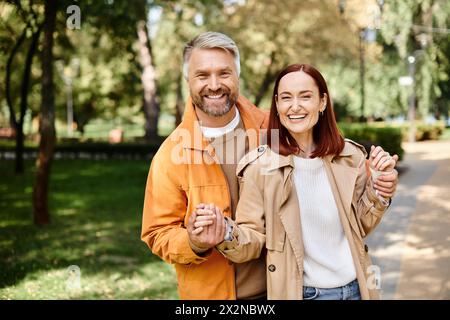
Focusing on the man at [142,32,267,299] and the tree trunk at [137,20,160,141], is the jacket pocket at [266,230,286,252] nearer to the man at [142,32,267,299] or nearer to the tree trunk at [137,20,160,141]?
the man at [142,32,267,299]

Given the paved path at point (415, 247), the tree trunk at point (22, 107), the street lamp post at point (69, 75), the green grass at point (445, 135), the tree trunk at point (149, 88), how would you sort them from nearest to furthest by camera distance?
1. the paved path at point (415, 247)
2. the tree trunk at point (22, 107)
3. the tree trunk at point (149, 88)
4. the green grass at point (445, 135)
5. the street lamp post at point (69, 75)

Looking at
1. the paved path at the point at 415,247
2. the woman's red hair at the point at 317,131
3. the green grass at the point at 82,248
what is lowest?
the green grass at the point at 82,248

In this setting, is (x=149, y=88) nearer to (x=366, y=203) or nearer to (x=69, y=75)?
(x=69, y=75)

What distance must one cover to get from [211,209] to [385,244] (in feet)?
17.5

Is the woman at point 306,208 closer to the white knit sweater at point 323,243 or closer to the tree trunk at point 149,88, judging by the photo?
the white knit sweater at point 323,243

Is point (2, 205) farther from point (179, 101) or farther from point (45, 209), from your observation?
point (179, 101)

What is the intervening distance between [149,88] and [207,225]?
1822cm

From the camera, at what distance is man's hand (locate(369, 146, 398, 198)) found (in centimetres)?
171

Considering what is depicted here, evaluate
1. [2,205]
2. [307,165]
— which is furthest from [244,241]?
[2,205]

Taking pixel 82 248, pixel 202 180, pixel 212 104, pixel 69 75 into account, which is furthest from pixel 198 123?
pixel 69 75

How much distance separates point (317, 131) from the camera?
1.92 metres

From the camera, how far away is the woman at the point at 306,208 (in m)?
1.80

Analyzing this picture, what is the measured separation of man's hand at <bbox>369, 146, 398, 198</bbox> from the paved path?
262 cm

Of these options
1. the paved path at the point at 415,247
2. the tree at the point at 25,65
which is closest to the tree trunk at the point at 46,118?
the tree at the point at 25,65
